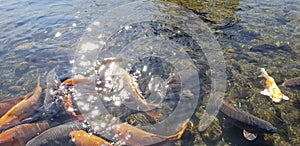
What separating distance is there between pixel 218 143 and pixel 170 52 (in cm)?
302

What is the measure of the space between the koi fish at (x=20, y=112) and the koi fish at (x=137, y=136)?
5.15 feet

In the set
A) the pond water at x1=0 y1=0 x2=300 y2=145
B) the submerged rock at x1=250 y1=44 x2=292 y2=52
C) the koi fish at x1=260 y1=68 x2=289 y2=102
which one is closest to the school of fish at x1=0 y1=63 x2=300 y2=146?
the koi fish at x1=260 y1=68 x2=289 y2=102

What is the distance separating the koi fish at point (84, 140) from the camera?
3598mm

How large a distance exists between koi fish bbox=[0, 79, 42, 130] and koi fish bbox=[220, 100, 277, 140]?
11.1ft

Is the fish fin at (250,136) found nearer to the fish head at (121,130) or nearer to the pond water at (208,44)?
the pond water at (208,44)

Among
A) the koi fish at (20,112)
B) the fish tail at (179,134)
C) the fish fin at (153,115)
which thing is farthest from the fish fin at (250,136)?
the koi fish at (20,112)

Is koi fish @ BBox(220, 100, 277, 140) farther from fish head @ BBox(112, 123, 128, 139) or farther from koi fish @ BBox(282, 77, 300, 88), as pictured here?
fish head @ BBox(112, 123, 128, 139)

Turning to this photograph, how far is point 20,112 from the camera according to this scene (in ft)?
14.0

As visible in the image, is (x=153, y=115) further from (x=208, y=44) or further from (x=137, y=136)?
(x=208, y=44)

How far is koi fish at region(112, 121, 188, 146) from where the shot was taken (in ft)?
11.7

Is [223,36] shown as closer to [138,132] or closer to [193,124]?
[193,124]

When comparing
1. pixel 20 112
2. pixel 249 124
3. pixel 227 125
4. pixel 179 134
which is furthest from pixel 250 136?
pixel 20 112

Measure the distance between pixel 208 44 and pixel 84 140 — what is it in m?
4.35

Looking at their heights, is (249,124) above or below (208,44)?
below
